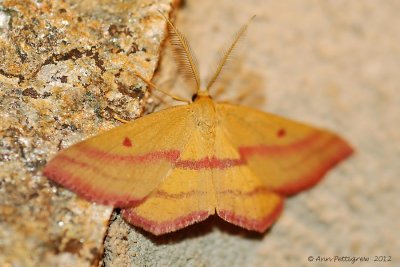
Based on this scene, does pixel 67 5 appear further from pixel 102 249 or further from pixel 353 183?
pixel 353 183

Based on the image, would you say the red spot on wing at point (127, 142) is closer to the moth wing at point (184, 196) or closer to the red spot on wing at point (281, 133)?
the moth wing at point (184, 196)

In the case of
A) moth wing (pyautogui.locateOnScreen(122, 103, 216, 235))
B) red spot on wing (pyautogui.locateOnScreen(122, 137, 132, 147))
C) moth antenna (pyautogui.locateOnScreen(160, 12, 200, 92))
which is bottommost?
moth wing (pyautogui.locateOnScreen(122, 103, 216, 235))

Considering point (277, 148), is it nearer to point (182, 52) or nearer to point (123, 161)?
point (182, 52)

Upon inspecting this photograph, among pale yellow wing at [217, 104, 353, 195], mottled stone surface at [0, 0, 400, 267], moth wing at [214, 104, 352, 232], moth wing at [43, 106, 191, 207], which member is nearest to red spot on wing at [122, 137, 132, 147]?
moth wing at [43, 106, 191, 207]

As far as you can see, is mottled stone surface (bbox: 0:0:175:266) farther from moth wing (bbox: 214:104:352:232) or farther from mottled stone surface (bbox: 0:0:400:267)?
moth wing (bbox: 214:104:352:232)

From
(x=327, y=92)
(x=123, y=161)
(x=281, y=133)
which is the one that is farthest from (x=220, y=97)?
(x=123, y=161)
